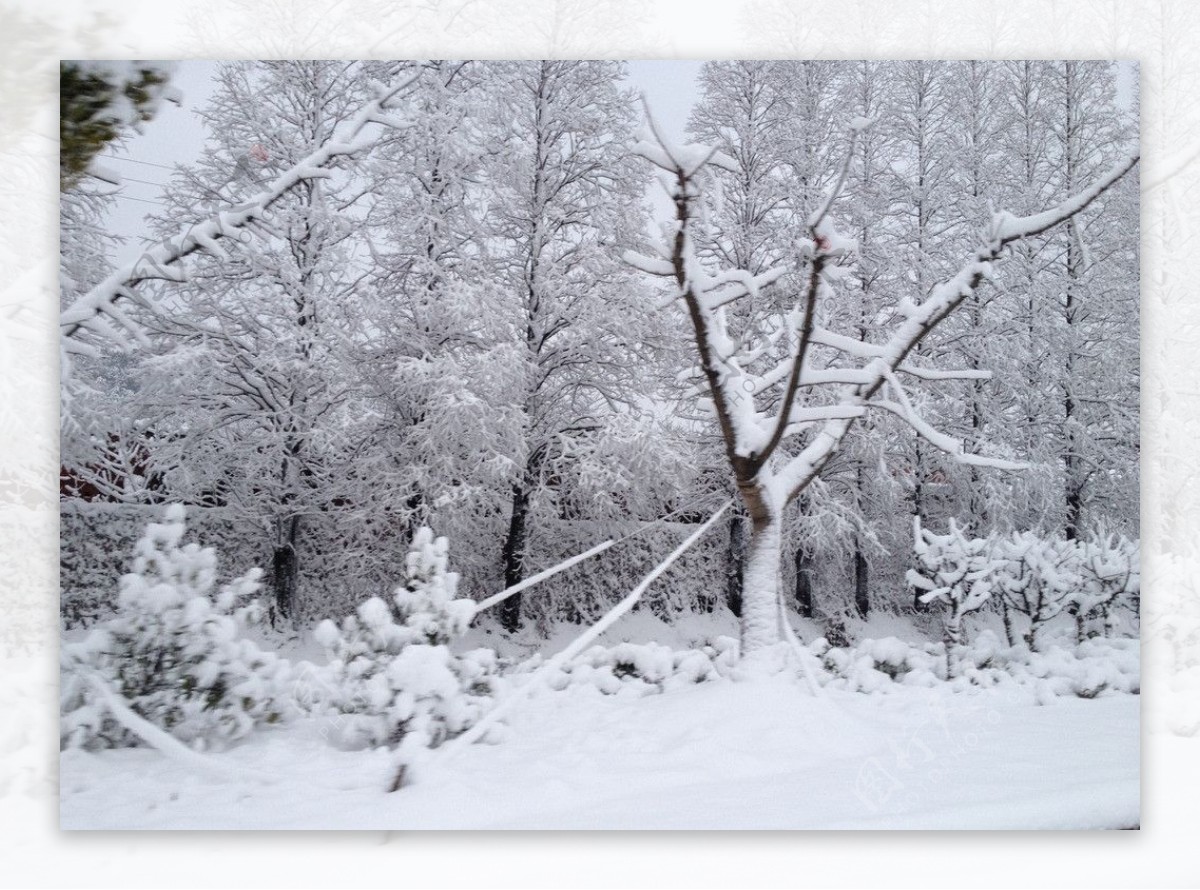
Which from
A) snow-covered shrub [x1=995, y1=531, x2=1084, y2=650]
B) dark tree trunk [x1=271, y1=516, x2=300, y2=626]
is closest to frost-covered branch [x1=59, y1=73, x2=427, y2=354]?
dark tree trunk [x1=271, y1=516, x2=300, y2=626]

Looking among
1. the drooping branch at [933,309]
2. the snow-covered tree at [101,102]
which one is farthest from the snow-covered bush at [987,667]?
the snow-covered tree at [101,102]

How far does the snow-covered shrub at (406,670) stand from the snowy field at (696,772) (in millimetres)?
92

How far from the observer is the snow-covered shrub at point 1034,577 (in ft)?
9.66

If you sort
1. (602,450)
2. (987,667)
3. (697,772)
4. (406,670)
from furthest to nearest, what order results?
(602,450) → (987,667) → (697,772) → (406,670)

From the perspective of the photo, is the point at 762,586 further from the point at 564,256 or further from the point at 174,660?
the point at 174,660

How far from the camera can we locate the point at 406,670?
265 centimetres

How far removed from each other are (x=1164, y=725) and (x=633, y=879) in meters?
2.06

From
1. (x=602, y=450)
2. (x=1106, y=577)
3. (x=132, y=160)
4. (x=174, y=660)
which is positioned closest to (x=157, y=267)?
(x=132, y=160)

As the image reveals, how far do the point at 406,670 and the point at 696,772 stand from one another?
1.07m

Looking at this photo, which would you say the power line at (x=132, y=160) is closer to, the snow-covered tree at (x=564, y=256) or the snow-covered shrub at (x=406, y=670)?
the snow-covered tree at (x=564, y=256)

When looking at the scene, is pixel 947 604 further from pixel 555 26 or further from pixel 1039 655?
pixel 555 26

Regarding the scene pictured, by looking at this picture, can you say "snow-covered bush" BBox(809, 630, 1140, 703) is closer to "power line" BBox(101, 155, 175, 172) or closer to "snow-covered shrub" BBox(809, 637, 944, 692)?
"snow-covered shrub" BBox(809, 637, 944, 692)

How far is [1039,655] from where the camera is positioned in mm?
2996

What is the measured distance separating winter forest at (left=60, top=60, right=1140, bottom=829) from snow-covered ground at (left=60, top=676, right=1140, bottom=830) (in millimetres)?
13
